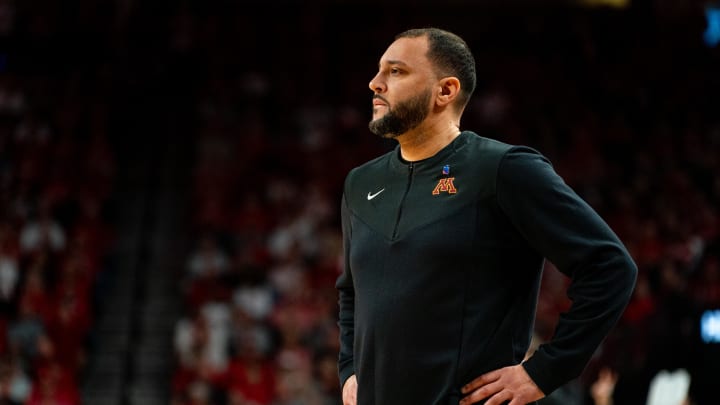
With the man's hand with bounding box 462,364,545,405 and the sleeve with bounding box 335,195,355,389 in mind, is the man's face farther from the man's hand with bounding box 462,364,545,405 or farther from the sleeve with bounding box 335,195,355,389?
the man's hand with bounding box 462,364,545,405

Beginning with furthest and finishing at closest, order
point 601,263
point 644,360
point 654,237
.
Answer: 1. point 654,237
2. point 644,360
3. point 601,263

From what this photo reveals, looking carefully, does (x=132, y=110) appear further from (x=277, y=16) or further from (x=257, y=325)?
(x=257, y=325)

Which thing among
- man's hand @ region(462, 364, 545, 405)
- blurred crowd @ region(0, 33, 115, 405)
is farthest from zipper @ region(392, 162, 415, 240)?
blurred crowd @ region(0, 33, 115, 405)

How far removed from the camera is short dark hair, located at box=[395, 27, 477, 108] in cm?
301

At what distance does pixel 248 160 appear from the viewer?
13695 millimetres

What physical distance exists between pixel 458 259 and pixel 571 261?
30 cm

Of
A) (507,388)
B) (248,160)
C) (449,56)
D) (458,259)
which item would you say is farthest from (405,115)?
(248,160)

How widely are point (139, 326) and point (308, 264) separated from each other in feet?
6.70

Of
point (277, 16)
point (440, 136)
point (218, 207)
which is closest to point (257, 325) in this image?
point (218, 207)

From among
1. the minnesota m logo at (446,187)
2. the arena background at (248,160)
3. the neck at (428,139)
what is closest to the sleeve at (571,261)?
the minnesota m logo at (446,187)

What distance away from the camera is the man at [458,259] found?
8.86 feet

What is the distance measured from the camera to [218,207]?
12766 mm

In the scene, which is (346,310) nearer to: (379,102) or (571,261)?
(379,102)

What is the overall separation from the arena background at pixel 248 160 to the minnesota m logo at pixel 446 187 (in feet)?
13.8
